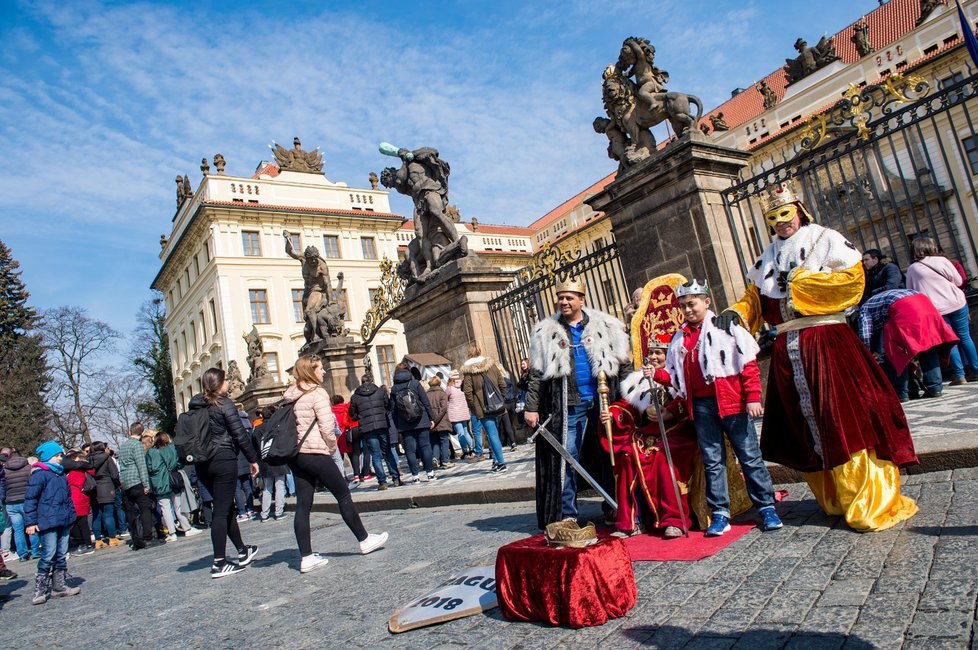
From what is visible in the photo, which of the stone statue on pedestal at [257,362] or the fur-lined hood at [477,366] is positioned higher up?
the stone statue on pedestal at [257,362]

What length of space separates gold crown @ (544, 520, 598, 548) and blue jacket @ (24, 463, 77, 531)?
6314 mm

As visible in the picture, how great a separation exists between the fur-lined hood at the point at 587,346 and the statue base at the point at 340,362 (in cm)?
1230

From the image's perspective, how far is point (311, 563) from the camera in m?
5.68

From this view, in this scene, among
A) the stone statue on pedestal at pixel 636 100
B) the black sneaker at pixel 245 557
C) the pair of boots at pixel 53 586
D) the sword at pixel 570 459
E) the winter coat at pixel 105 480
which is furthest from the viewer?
the winter coat at pixel 105 480

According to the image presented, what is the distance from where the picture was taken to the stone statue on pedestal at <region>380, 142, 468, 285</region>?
13570 mm

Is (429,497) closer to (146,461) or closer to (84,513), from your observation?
(146,461)

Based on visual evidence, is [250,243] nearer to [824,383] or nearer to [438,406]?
[438,406]

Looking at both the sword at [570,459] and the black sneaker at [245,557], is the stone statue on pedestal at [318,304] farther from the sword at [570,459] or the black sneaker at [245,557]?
the sword at [570,459]

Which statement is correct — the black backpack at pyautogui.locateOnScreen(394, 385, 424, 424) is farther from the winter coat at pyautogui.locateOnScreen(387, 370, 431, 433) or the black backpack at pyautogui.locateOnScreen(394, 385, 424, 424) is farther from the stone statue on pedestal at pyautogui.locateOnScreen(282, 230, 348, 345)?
the stone statue on pedestal at pyautogui.locateOnScreen(282, 230, 348, 345)

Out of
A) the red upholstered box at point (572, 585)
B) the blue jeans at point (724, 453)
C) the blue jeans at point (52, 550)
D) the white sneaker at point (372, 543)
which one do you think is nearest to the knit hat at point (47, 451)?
the blue jeans at point (52, 550)

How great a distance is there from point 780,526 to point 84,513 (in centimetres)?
1200

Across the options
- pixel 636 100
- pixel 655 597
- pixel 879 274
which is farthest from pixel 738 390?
pixel 636 100

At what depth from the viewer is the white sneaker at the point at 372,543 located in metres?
5.94

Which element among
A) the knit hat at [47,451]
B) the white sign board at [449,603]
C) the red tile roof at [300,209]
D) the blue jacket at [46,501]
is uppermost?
the red tile roof at [300,209]
